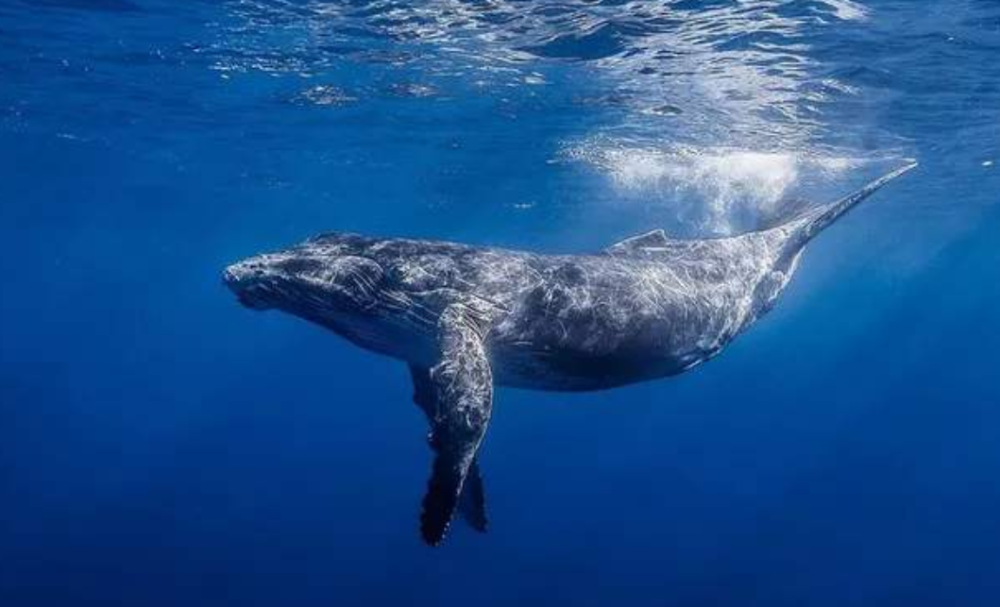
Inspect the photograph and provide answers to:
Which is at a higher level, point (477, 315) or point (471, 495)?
point (477, 315)

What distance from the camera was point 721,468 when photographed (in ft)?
186

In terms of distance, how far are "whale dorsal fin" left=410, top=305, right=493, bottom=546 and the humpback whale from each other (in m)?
0.01

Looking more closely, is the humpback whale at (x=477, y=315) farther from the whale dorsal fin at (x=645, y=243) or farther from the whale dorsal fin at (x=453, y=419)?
the whale dorsal fin at (x=645, y=243)

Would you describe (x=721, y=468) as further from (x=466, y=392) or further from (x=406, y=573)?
(x=466, y=392)

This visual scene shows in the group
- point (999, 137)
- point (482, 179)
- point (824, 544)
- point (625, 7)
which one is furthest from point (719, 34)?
point (824, 544)

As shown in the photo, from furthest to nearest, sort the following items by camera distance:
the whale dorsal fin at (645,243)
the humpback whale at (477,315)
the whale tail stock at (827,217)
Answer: the whale tail stock at (827,217) → the whale dorsal fin at (645,243) → the humpback whale at (477,315)

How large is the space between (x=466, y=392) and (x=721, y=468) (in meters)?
54.7

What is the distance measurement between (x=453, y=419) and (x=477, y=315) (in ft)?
4.72

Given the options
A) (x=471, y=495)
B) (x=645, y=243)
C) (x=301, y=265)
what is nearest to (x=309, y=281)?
(x=301, y=265)

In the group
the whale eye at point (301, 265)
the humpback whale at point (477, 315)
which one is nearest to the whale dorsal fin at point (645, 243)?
the humpback whale at point (477, 315)

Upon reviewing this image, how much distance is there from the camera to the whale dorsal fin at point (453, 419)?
19.1 ft

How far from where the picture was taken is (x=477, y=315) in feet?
23.5

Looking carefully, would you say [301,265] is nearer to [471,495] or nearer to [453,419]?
[453,419]

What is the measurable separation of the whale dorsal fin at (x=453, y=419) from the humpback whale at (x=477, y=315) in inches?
0.4
